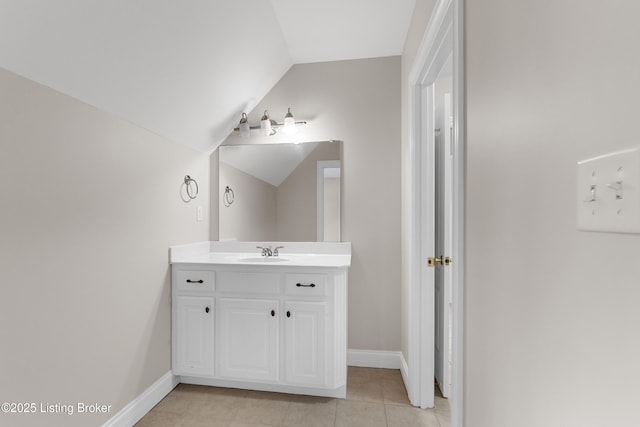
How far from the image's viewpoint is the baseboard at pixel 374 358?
256 cm

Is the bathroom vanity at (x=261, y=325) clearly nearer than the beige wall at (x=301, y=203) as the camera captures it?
Yes

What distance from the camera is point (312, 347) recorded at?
204 centimetres

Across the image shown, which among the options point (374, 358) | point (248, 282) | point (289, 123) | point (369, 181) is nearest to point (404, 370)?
point (374, 358)

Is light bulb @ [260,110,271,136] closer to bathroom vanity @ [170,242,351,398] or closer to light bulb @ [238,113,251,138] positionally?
light bulb @ [238,113,251,138]

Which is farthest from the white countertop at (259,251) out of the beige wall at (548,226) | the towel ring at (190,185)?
the beige wall at (548,226)

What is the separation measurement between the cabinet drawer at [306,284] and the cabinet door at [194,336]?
1.81 ft

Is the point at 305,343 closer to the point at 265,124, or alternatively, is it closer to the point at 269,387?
the point at 269,387

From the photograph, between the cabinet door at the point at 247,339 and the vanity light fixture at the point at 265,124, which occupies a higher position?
the vanity light fixture at the point at 265,124

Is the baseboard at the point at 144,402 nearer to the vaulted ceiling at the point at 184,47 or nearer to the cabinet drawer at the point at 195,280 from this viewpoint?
the cabinet drawer at the point at 195,280

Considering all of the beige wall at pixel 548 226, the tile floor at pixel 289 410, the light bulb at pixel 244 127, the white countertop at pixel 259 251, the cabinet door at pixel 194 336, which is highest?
the light bulb at pixel 244 127

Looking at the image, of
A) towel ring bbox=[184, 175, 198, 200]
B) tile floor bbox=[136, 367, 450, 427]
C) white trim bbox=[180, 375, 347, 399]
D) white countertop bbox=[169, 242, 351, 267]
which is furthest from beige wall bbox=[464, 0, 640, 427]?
towel ring bbox=[184, 175, 198, 200]

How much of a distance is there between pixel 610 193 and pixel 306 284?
1.75 metres

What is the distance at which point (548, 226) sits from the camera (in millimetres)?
629

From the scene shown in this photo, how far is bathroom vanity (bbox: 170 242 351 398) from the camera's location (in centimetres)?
204
